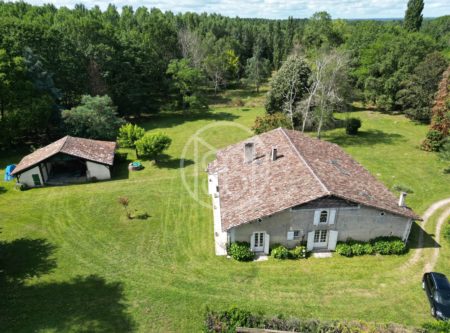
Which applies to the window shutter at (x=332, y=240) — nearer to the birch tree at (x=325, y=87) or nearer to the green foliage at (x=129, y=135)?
the birch tree at (x=325, y=87)

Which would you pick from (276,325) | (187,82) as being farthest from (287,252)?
(187,82)

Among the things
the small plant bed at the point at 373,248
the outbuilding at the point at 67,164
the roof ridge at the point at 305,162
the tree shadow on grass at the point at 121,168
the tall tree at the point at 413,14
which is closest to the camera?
Result: the roof ridge at the point at 305,162

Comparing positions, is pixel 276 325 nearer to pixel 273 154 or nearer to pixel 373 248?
pixel 373 248

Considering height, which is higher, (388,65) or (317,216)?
(388,65)

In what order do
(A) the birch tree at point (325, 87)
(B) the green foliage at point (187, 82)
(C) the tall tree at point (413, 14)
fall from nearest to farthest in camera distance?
(A) the birch tree at point (325, 87) → (B) the green foliage at point (187, 82) → (C) the tall tree at point (413, 14)

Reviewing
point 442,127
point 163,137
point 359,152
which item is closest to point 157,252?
point 163,137

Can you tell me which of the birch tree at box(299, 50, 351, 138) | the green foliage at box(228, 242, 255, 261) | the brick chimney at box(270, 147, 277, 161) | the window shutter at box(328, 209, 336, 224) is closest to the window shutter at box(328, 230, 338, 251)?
the window shutter at box(328, 209, 336, 224)

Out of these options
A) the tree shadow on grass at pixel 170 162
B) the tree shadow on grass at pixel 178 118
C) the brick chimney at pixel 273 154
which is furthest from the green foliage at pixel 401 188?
the tree shadow on grass at pixel 178 118

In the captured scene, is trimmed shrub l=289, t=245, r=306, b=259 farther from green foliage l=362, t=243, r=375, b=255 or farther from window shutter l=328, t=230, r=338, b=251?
green foliage l=362, t=243, r=375, b=255
